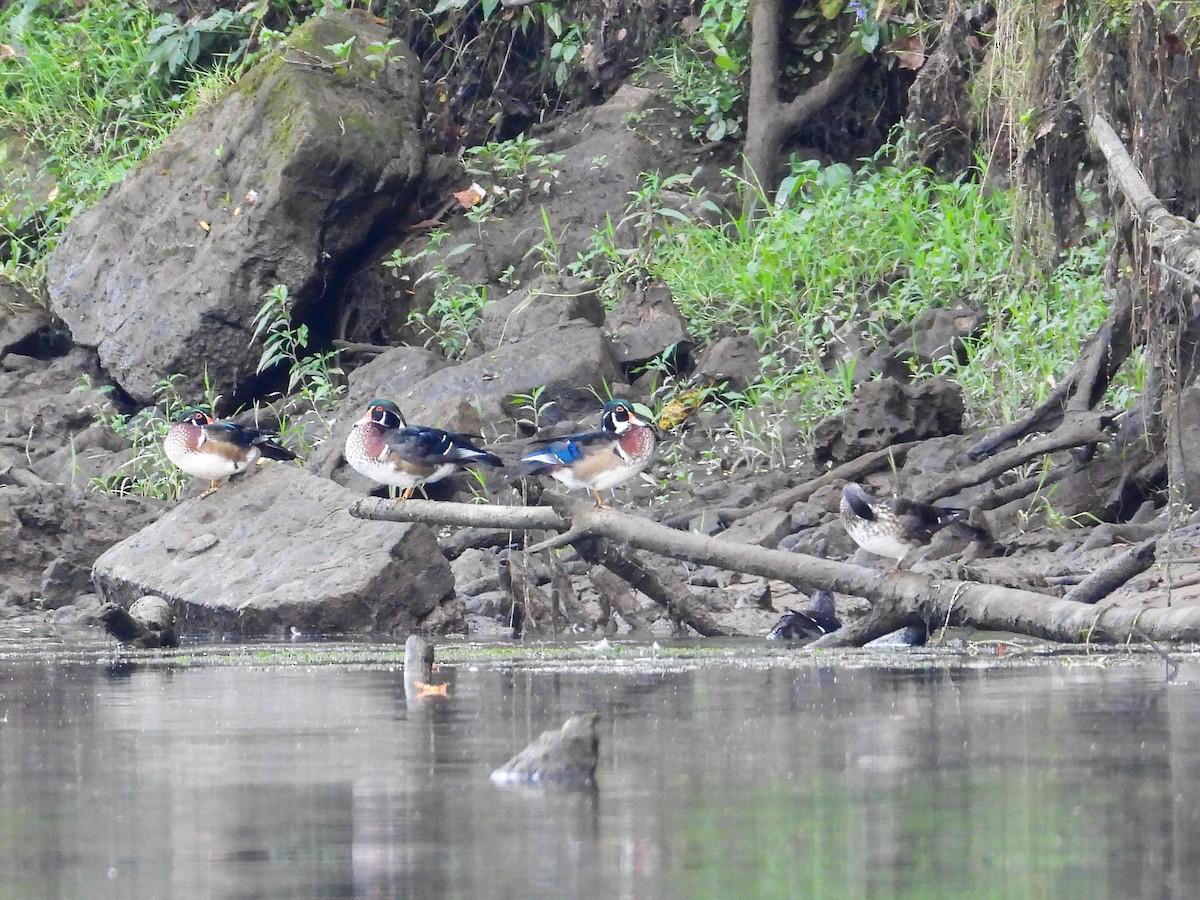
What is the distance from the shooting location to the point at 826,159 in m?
17.7

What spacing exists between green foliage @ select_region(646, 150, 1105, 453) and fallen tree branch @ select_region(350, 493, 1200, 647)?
4586 mm

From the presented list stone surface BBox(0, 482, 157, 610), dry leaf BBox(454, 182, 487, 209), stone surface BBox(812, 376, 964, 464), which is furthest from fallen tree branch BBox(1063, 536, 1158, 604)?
dry leaf BBox(454, 182, 487, 209)

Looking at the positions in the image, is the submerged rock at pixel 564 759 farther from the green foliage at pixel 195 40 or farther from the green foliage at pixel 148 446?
the green foliage at pixel 195 40

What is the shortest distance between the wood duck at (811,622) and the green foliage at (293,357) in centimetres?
654

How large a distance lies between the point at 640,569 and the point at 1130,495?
308 cm

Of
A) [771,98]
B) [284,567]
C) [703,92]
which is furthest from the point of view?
[703,92]

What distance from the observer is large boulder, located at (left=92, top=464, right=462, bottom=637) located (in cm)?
1121

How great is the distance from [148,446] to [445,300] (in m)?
2.64

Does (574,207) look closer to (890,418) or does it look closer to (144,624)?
(890,418)

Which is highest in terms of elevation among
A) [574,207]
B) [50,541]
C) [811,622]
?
[574,207]

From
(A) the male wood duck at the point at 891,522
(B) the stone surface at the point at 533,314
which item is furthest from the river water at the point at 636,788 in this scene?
(B) the stone surface at the point at 533,314

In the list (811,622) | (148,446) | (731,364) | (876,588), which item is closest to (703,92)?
(731,364)

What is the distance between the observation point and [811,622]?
10273 millimetres

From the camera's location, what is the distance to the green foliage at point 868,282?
1391 cm
